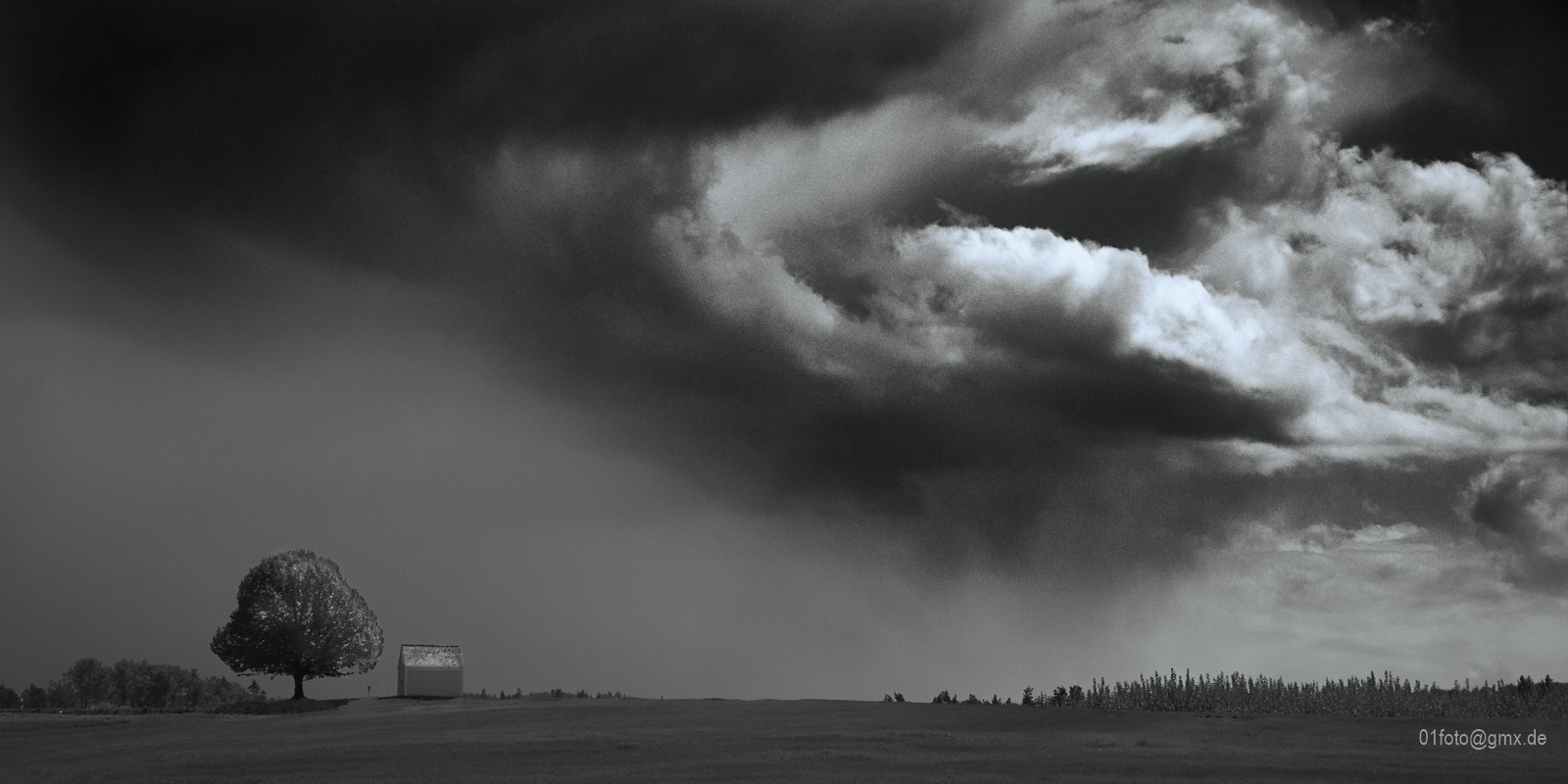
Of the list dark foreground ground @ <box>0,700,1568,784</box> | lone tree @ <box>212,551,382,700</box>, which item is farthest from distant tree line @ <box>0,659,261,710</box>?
dark foreground ground @ <box>0,700,1568,784</box>

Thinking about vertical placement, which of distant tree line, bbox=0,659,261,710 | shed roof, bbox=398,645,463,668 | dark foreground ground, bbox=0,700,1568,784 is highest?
dark foreground ground, bbox=0,700,1568,784

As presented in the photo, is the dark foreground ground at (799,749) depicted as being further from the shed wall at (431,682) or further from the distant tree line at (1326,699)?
the shed wall at (431,682)

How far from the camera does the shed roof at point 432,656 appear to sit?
93.9m

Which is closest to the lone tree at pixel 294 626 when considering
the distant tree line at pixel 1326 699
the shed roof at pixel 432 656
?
the shed roof at pixel 432 656

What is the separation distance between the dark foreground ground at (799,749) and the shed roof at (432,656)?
33.4 m

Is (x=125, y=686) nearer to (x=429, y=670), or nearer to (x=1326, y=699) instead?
(x=429, y=670)

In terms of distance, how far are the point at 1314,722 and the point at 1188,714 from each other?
17.2ft

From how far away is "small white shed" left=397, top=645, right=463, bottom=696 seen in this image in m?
92.2

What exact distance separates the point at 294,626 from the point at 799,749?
62755 mm

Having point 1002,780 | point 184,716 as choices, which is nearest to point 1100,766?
point 1002,780

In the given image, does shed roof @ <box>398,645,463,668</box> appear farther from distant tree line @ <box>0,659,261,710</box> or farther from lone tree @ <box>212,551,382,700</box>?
distant tree line @ <box>0,659,261,710</box>

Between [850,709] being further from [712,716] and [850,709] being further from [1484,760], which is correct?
[1484,760]

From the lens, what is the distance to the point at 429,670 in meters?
93.5

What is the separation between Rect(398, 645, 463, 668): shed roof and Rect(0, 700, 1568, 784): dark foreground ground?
33.4 meters
